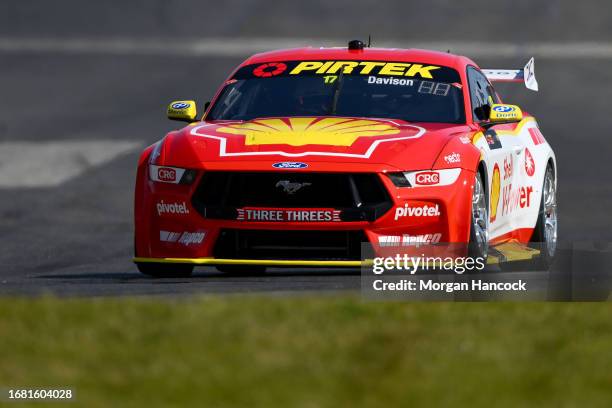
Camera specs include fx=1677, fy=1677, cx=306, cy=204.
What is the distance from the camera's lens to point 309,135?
9625 millimetres

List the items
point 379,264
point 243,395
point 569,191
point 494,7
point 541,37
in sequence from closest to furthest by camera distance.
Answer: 1. point 243,395
2. point 379,264
3. point 569,191
4. point 541,37
5. point 494,7

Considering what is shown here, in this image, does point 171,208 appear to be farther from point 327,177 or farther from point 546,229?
point 546,229

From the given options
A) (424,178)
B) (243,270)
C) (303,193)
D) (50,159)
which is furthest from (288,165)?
(50,159)

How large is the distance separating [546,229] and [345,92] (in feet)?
6.78

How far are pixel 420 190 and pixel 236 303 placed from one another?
2585 mm

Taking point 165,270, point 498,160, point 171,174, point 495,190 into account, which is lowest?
point 165,270

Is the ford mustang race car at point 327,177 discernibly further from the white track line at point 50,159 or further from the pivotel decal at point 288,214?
the white track line at point 50,159

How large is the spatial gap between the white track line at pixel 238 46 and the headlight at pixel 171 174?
18.5 m

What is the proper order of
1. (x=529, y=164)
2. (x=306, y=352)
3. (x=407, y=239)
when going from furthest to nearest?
(x=529, y=164), (x=407, y=239), (x=306, y=352)

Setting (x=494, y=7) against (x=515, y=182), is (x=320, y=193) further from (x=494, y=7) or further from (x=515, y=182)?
(x=494, y=7)

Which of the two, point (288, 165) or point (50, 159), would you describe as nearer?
point (288, 165)

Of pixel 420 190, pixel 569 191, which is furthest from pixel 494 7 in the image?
pixel 420 190

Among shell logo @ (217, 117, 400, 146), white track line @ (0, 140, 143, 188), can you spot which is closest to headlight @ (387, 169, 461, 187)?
shell logo @ (217, 117, 400, 146)

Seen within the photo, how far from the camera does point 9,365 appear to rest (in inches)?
224
